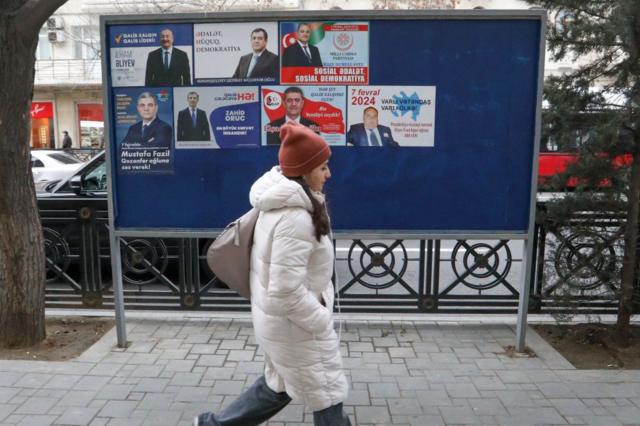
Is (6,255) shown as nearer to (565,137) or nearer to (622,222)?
(565,137)

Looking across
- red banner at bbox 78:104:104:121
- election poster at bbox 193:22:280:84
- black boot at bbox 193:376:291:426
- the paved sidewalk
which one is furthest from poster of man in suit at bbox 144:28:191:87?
red banner at bbox 78:104:104:121

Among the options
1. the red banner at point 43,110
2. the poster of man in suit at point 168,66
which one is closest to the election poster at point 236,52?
the poster of man in suit at point 168,66

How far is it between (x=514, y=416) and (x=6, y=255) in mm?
4123

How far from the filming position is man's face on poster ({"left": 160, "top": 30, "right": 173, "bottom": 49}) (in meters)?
4.32

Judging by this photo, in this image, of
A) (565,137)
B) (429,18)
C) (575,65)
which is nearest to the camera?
(429,18)

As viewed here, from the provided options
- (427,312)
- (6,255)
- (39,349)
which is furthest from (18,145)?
(427,312)

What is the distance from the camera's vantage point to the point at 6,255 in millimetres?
4629

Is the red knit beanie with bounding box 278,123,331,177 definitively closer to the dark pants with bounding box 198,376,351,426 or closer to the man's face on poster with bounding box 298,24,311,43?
the dark pants with bounding box 198,376,351,426

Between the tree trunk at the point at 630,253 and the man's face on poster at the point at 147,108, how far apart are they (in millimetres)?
3919

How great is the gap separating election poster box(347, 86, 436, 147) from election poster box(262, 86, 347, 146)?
9 centimetres

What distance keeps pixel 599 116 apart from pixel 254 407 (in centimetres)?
365

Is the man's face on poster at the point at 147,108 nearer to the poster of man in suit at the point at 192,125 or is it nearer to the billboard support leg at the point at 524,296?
the poster of man in suit at the point at 192,125

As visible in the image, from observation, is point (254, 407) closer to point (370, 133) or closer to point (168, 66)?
point (370, 133)

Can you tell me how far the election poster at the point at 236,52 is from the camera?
4273 millimetres
